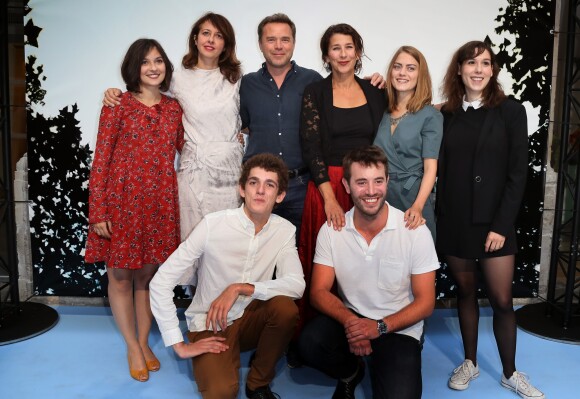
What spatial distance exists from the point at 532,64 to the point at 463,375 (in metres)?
2.17

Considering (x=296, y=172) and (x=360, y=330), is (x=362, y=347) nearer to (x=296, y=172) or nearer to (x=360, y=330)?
(x=360, y=330)

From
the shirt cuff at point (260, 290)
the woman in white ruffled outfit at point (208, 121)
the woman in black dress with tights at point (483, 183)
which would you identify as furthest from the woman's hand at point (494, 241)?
the woman in white ruffled outfit at point (208, 121)

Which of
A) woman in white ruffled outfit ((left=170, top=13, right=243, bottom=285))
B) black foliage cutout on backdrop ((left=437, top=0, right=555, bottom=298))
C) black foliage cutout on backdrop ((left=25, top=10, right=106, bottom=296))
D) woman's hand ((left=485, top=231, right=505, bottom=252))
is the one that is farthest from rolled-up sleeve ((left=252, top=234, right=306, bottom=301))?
black foliage cutout on backdrop ((left=437, top=0, right=555, bottom=298))

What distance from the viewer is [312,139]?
2.73 meters

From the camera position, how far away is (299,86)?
2.89 metres

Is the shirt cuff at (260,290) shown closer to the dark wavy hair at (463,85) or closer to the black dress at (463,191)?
the black dress at (463,191)

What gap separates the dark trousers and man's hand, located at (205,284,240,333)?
0.37 m

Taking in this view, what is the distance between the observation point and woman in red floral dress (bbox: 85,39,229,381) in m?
2.69

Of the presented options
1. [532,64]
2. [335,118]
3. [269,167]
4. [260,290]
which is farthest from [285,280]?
[532,64]

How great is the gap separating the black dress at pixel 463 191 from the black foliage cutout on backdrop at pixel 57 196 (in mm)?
2407

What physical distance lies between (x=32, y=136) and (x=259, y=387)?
2.37 meters

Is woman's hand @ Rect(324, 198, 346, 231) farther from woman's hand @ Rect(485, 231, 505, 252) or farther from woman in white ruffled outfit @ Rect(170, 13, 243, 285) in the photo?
woman's hand @ Rect(485, 231, 505, 252)

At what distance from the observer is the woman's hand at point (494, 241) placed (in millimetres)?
2520

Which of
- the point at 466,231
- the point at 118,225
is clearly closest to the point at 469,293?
the point at 466,231
